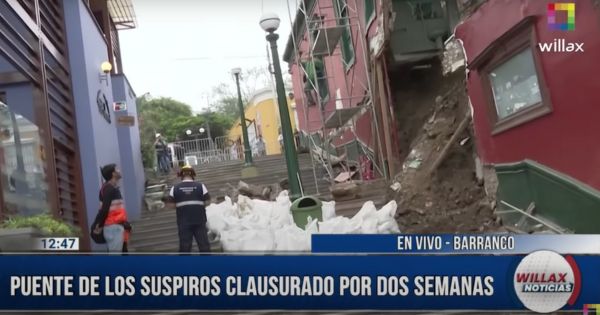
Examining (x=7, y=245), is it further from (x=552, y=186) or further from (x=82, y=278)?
(x=552, y=186)

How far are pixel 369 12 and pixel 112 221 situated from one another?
5.96 meters

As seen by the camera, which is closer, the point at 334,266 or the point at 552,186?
the point at 334,266

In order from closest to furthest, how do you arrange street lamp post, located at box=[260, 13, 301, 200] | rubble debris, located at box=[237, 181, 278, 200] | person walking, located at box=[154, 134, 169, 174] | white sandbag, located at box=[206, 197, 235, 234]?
white sandbag, located at box=[206, 197, 235, 234]
street lamp post, located at box=[260, 13, 301, 200]
rubble debris, located at box=[237, 181, 278, 200]
person walking, located at box=[154, 134, 169, 174]

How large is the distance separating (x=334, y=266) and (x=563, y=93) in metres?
2.18

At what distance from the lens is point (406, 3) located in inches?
332

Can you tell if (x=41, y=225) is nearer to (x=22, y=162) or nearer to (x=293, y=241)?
(x=293, y=241)

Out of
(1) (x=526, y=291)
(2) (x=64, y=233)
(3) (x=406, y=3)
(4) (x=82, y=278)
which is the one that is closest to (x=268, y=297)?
(4) (x=82, y=278)

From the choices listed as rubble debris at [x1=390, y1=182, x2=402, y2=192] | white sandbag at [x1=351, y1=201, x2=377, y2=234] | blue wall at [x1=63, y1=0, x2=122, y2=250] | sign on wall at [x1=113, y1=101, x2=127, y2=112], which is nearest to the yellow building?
sign on wall at [x1=113, y1=101, x2=127, y2=112]

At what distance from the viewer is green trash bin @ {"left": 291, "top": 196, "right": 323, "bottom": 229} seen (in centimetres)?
526

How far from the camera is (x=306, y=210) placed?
5402 millimetres

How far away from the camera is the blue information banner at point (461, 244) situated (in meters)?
3.35

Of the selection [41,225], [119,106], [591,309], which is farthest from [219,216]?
[119,106]

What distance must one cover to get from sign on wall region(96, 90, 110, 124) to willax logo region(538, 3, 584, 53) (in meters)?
5.82
